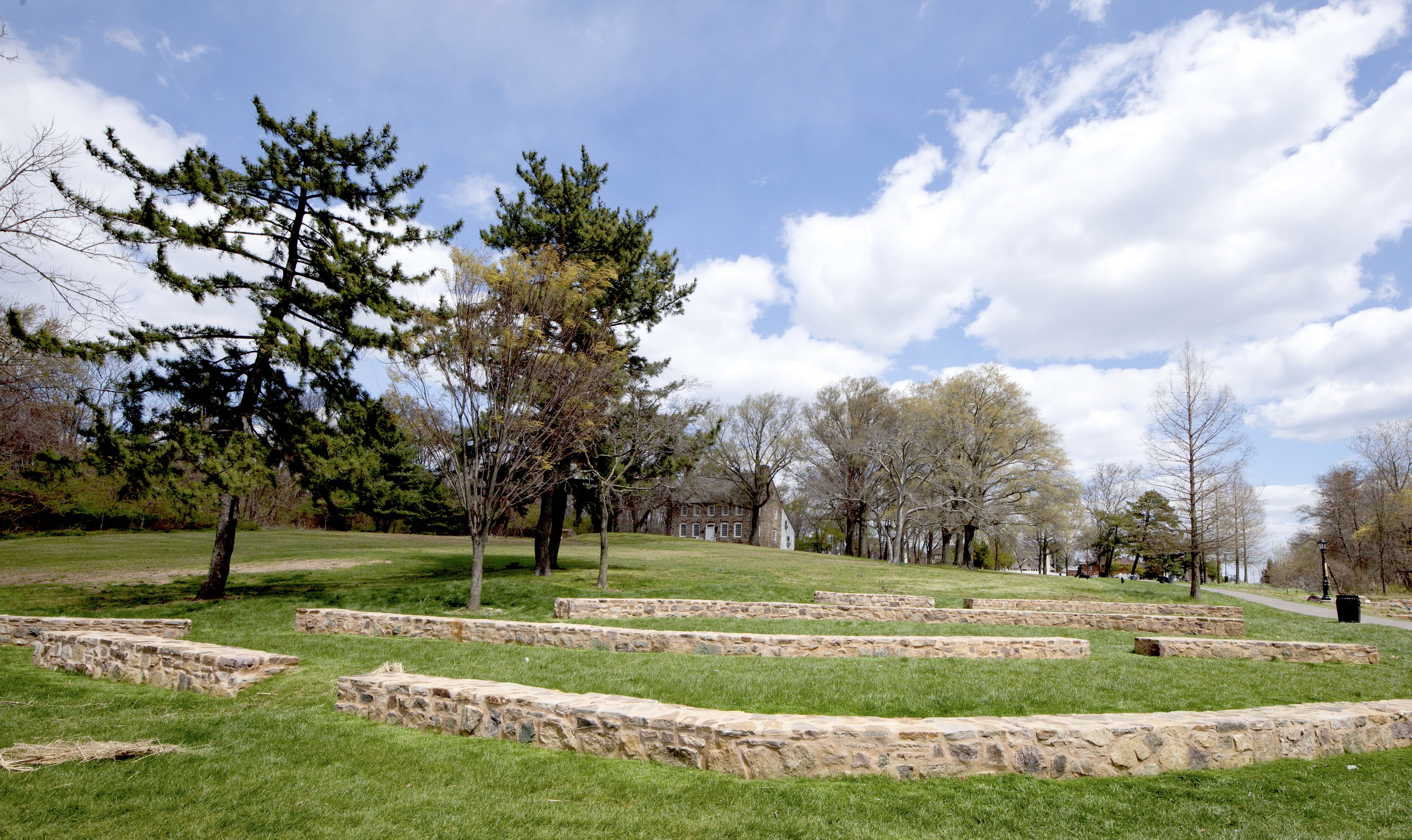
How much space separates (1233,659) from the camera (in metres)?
10.6

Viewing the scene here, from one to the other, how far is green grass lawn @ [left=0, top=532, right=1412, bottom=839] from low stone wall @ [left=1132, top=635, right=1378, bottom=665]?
490 mm

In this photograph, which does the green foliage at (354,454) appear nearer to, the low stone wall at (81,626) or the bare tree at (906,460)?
the low stone wall at (81,626)

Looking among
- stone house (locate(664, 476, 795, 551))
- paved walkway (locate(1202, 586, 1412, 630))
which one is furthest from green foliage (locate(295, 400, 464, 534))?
stone house (locate(664, 476, 795, 551))

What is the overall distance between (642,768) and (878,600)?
42.9 ft

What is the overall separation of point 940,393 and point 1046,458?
7.31m

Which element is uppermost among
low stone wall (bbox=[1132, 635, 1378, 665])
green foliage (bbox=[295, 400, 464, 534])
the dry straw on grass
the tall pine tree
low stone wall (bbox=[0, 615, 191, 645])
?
the tall pine tree

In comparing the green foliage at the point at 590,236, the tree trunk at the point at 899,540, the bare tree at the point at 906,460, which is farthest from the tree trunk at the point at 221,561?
the bare tree at the point at 906,460

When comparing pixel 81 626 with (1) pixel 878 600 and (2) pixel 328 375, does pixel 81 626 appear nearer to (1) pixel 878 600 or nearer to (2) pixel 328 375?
(2) pixel 328 375

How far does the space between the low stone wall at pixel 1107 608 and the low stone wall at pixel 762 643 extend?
21.9 ft

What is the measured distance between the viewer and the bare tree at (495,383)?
47.4ft

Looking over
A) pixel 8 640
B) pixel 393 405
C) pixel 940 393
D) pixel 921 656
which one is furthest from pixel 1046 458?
pixel 8 640

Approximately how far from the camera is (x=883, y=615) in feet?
51.0

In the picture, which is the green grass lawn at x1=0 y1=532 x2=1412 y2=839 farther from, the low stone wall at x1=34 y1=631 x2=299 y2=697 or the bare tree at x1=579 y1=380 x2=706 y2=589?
the bare tree at x1=579 y1=380 x2=706 y2=589

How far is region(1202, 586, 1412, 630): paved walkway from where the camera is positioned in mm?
18266
